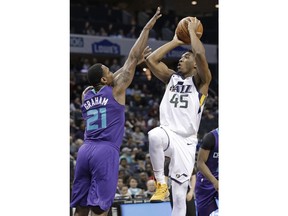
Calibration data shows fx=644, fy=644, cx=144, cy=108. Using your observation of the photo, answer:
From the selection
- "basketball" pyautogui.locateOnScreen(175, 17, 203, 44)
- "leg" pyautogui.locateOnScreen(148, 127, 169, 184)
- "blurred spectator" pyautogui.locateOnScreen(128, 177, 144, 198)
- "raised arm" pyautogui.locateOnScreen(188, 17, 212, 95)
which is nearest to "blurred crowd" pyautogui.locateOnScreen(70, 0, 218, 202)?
"blurred spectator" pyautogui.locateOnScreen(128, 177, 144, 198)

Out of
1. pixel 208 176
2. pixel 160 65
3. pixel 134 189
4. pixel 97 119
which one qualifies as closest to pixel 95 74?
pixel 97 119

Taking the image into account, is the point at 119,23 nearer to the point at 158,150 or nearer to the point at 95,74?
the point at 158,150

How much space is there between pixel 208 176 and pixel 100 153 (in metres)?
1.54

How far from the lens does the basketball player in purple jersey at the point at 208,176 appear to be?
8027mm

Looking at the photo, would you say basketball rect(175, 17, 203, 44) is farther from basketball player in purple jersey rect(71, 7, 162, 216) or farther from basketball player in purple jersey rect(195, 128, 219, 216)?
basketball player in purple jersey rect(195, 128, 219, 216)

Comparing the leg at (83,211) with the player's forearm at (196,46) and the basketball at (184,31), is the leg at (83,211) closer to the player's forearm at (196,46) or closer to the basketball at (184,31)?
the player's forearm at (196,46)

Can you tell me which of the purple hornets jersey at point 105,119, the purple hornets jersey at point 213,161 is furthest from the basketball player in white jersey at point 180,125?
the purple hornets jersey at point 105,119

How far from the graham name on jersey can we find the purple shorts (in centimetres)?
47

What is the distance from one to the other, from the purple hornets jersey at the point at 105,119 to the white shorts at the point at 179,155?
74 cm

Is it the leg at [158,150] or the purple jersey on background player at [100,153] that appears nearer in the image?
the purple jersey on background player at [100,153]
